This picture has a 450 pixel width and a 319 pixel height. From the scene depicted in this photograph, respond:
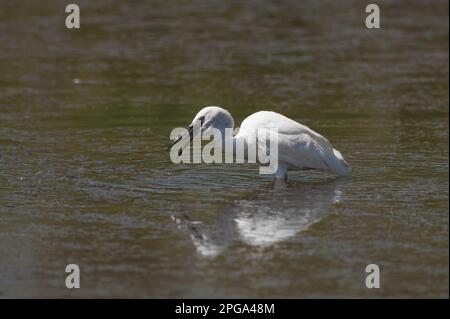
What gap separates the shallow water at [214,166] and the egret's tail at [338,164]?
0.36 feet

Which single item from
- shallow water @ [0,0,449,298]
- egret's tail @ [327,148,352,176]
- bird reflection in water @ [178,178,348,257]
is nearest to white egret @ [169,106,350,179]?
egret's tail @ [327,148,352,176]

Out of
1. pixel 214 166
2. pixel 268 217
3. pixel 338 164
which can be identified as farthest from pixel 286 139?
pixel 268 217

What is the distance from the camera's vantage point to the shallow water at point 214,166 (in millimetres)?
7133

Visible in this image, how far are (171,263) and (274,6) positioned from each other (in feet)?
51.3

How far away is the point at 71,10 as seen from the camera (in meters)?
20.9

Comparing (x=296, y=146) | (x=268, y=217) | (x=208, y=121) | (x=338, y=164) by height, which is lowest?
(x=268, y=217)

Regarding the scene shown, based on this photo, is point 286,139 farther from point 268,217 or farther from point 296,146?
point 268,217

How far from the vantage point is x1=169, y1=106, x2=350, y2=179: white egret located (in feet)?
32.3

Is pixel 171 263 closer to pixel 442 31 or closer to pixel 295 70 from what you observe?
pixel 295 70

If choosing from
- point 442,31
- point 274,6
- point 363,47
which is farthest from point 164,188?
point 274,6

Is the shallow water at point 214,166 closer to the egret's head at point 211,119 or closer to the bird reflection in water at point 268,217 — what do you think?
the bird reflection in water at point 268,217

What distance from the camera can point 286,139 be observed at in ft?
33.0

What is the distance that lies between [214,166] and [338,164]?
1391 mm

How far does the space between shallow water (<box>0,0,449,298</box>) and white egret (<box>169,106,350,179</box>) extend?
0.20m
